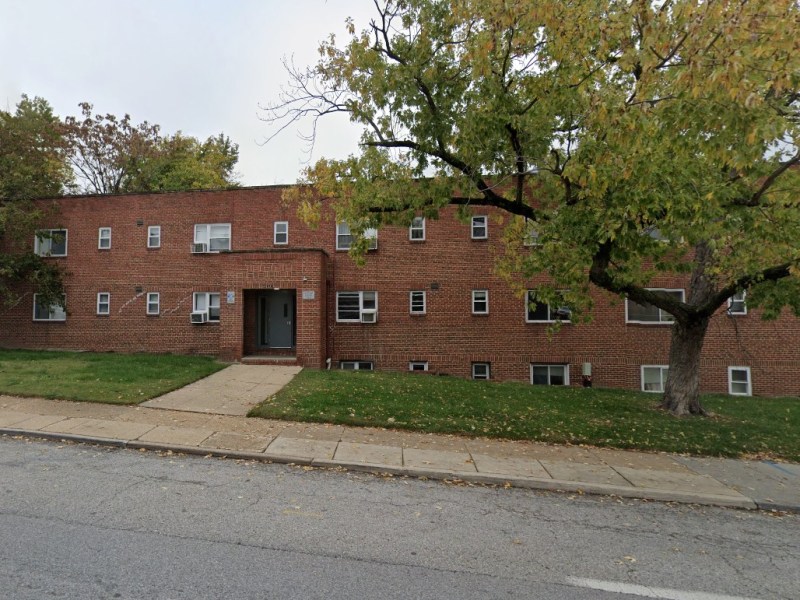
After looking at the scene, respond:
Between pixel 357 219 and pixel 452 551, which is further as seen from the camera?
pixel 357 219

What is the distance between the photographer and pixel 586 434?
27.2 ft

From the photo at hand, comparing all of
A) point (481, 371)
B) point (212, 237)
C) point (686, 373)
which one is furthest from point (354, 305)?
point (686, 373)

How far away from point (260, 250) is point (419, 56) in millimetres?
9171

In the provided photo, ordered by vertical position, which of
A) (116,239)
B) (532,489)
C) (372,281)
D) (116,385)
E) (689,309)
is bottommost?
(532,489)

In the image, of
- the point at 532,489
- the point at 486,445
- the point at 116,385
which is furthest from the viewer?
the point at 116,385

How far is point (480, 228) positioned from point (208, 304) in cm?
1035

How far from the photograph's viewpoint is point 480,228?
17.2 meters

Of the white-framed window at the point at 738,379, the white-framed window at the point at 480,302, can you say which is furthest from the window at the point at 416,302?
the white-framed window at the point at 738,379

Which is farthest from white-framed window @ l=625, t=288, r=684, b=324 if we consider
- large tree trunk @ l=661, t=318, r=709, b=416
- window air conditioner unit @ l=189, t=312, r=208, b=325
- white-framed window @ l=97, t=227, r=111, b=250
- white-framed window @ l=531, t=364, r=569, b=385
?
white-framed window @ l=97, t=227, r=111, b=250

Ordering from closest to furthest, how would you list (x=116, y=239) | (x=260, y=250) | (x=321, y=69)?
(x=321, y=69) → (x=260, y=250) → (x=116, y=239)

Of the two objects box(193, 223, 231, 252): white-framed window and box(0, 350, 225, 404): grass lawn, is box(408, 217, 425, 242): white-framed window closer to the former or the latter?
box(193, 223, 231, 252): white-framed window

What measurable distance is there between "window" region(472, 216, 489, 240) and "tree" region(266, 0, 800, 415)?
552 centimetres

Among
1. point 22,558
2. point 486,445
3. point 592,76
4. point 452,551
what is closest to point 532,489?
point 486,445

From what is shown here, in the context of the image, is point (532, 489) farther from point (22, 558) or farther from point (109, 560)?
point (22, 558)
